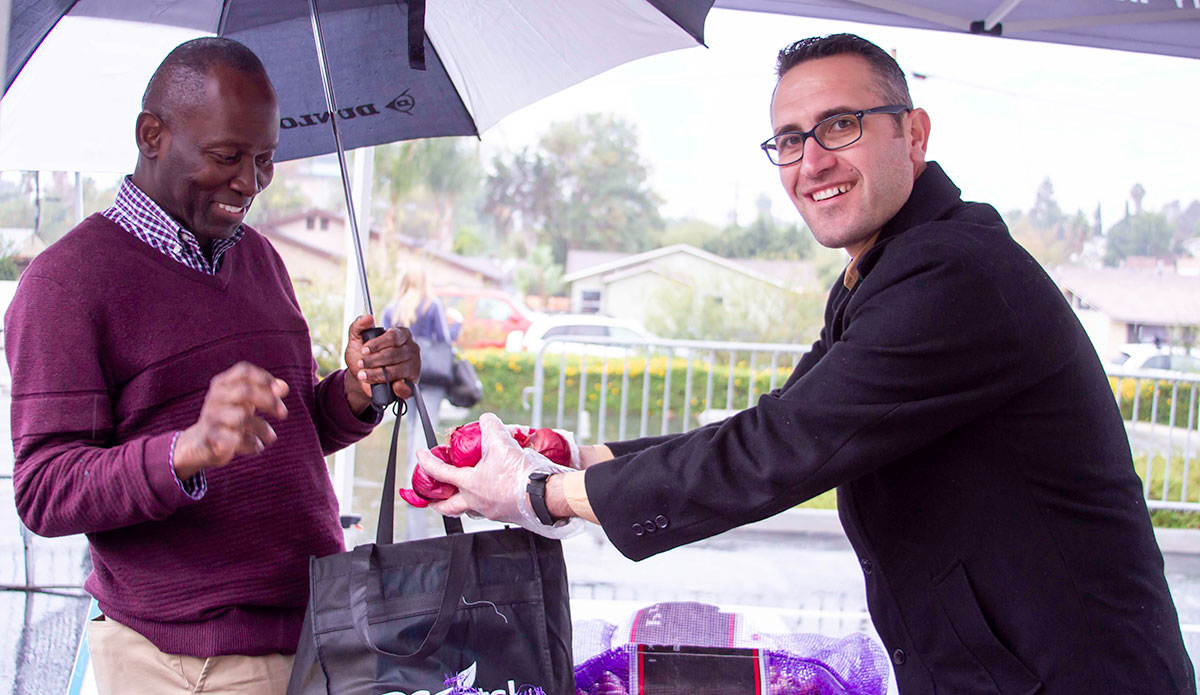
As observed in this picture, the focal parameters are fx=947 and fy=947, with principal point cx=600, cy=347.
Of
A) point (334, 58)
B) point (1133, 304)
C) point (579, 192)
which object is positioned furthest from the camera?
point (579, 192)

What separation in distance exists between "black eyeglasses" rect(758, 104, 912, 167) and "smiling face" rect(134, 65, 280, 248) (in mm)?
946

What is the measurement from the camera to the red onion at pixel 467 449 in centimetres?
180

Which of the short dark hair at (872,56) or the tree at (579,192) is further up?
the tree at (579,192)

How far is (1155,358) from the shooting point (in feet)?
31.0

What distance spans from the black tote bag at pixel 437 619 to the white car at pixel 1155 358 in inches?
355

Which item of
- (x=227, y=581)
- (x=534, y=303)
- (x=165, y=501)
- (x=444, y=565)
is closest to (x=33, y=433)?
(x=165, y=501)

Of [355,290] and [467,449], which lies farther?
[355,290]

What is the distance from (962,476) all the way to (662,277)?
12.5 m

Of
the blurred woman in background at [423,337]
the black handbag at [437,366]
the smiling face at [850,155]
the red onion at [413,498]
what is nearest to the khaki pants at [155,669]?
the red onion at [413,498]

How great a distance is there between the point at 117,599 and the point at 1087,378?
5.39ft

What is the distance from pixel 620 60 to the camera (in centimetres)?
237

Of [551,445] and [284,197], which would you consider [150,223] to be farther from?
[284,197]

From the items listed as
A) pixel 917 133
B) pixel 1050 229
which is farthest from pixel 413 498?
pixel 1050 229

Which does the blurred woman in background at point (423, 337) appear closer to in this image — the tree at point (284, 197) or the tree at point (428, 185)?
the tree at point (284, 197)
